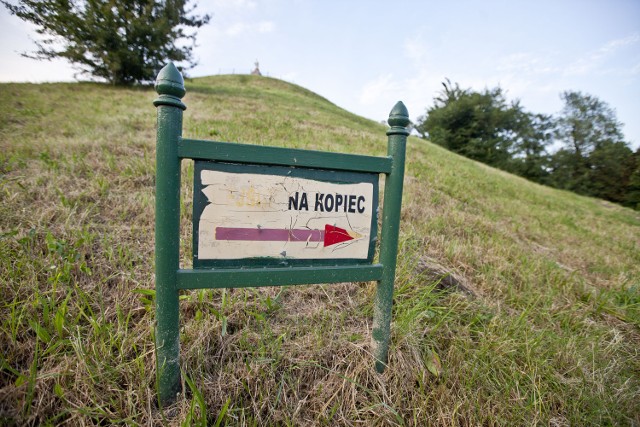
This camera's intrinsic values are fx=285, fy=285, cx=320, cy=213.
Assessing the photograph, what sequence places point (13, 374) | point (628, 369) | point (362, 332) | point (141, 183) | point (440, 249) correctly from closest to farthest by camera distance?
point (13, 374) → point (362, 332) → point (628, 369) → point (440, 249) → point (141, 183)

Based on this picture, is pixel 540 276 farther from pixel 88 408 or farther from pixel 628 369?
pixel 88 408

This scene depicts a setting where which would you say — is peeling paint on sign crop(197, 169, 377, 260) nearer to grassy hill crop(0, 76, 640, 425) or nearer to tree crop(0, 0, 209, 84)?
grassy hill crop(0, 76, 640, 425)

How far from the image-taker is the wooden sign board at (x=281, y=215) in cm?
121

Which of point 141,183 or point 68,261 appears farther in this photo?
point 141,183

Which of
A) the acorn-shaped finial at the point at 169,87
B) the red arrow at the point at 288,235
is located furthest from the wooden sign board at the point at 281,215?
the acorn-shaped finial at the point at 169,87

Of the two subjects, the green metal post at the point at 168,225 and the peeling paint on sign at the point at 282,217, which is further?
the peeling paint on sign at the point at 282,217

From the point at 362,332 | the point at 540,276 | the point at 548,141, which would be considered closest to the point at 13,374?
the point at 362,332

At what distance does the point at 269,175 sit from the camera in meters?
1.28

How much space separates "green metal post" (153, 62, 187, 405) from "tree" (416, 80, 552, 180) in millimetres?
35337

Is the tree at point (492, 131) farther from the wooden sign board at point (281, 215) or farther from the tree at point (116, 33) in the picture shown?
the wooden sign board at point (281, 215)

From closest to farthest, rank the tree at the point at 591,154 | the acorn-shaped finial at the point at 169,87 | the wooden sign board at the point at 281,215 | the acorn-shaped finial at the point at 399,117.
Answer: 1. the acorn-shaped finial at the point at 169,87
2. the wooden sign board at the point at 281,215
3. the acorn-shaped finial at the point at 399,117
4. the tree at the point at 591,154

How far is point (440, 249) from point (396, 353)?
1702 millimetres

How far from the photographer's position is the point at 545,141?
34.3 metres

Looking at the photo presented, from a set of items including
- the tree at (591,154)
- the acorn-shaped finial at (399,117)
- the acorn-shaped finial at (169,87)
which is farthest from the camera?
the tree at (591,154)
